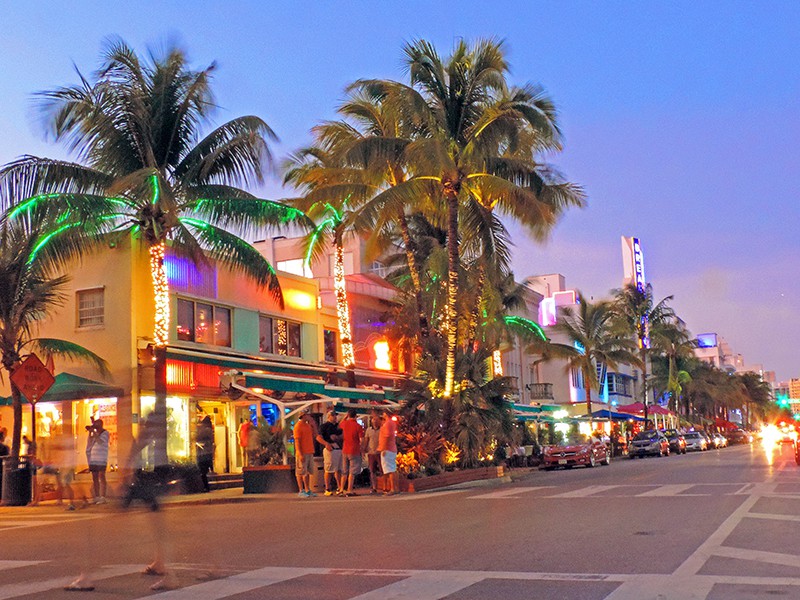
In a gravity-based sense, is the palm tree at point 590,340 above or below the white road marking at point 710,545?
above

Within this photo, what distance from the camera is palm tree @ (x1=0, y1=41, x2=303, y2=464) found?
22547 mm

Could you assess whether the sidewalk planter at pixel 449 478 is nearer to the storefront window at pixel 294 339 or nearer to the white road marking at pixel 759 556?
the storefront window at pixel 294 339

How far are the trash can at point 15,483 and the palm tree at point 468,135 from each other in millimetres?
10406

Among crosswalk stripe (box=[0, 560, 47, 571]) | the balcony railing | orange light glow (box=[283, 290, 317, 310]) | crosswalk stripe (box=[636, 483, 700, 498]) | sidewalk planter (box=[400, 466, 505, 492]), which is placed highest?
orange light glow (box=[283, 290, 317, 310])

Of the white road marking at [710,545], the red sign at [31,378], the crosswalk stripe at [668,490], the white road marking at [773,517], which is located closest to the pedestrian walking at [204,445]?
the red sign at [31,378]

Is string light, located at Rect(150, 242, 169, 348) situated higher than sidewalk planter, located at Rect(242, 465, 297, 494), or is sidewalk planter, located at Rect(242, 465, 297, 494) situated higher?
string light, located at Rect(150, 242, 169, 348)

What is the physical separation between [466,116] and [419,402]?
793cm

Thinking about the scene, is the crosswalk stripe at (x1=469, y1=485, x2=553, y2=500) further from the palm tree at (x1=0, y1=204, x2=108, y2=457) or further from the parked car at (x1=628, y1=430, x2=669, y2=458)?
the parked car at (x1=628, y1=430, x2=669, y2=458)

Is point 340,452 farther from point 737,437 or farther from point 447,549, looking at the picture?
point 737,437

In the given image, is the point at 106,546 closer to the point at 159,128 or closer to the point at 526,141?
the point at 159,128

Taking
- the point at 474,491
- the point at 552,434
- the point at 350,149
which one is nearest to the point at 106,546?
the point at 474,491

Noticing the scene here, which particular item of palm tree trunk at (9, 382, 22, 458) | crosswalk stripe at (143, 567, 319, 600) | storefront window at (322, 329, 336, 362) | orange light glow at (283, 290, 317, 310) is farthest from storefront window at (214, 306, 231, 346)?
crosswalk stripe at (143, 567, 319, 600)

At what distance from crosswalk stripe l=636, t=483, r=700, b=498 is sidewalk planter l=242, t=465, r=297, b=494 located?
8.31 m

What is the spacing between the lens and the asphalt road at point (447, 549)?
782 centimetres
